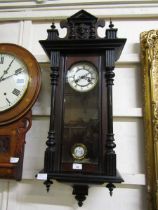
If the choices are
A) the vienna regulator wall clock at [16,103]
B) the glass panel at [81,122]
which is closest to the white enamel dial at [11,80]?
the vienna regulator wall clock at [16,103]

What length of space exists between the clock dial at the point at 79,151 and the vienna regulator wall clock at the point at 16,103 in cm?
22

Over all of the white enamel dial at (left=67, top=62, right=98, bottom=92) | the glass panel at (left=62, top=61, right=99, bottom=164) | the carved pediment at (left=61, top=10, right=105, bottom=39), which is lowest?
the glass panel at (left=62, top=61, right=99, bottom=164)

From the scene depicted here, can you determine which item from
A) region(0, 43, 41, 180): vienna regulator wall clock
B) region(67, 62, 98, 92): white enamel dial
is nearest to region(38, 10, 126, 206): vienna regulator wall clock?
region(67, 62, 98, 92): white enamel dial

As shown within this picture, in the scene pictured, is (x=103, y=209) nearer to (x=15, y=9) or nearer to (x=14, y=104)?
(x=14, y=104)

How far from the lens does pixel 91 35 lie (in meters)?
0.86

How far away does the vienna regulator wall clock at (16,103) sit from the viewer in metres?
0.90

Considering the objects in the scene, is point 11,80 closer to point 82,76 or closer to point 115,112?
point 82,76

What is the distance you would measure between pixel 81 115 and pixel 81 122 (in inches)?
1.0

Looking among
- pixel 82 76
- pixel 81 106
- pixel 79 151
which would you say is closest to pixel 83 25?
pixel 82 76

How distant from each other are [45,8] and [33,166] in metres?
0.73

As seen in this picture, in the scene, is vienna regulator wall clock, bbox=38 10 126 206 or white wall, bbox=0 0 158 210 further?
white wall, bbox=0 0 158 210

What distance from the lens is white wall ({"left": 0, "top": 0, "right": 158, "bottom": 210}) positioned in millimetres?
906

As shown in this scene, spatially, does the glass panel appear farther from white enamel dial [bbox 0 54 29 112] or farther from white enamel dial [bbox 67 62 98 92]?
white enamel dial [bbox 0 54 29 112]

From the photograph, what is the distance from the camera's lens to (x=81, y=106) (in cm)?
85
